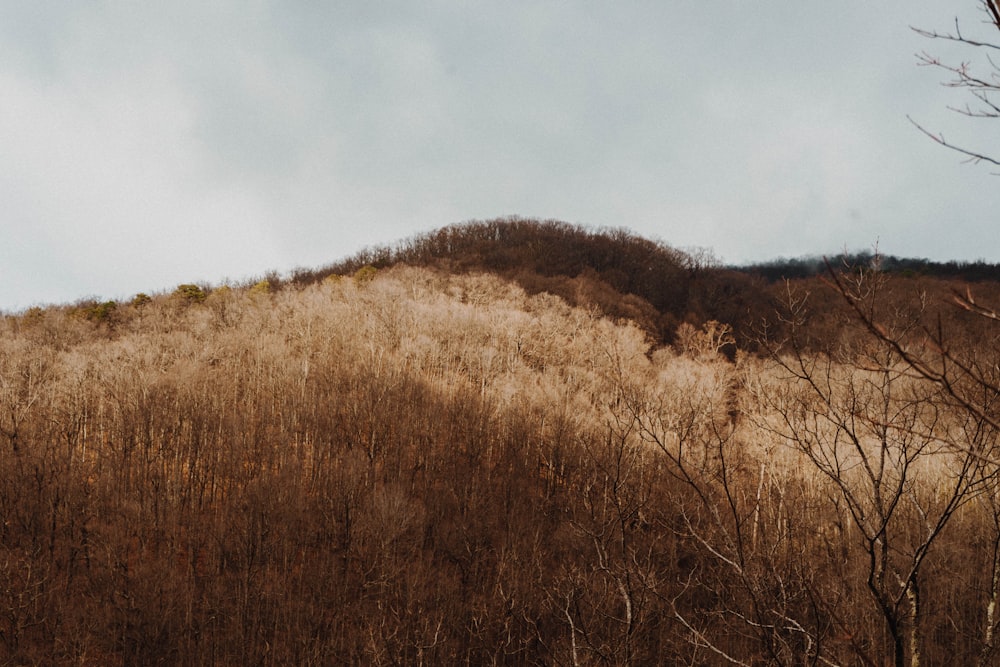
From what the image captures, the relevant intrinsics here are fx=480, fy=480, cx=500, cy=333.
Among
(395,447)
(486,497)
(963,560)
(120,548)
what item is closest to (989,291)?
(963,560)

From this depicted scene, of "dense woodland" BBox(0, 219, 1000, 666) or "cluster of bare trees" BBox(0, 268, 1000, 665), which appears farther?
"cluster of bare trees" BBox(0, 268, 1000, 665)

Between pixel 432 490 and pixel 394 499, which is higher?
pixel 394 499

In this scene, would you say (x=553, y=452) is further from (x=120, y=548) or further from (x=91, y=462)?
(x=91, y=462)

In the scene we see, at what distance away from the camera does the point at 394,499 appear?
85.4 feet

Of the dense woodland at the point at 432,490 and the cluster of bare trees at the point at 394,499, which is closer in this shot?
the dense woodland at the point at 432,490

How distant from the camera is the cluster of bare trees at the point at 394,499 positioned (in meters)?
17.6

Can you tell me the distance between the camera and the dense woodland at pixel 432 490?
9.05 m

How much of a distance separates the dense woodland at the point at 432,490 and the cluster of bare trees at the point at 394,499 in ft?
0.64

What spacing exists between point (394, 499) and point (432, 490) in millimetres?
5675

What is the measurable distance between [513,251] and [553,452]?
206ft

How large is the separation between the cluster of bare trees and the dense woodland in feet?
0.64

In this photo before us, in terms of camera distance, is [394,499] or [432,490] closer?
[394,499]

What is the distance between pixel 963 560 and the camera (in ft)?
76.3

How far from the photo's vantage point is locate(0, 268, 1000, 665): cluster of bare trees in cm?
1759
